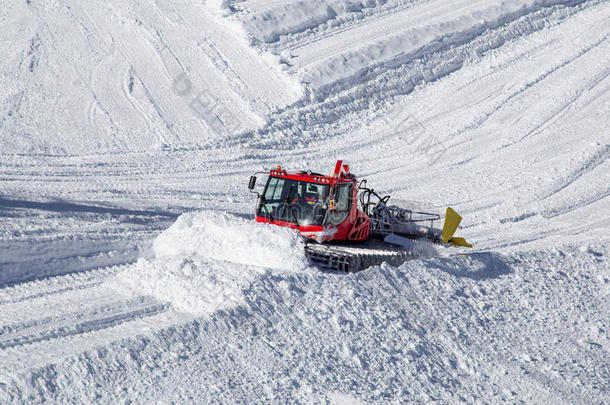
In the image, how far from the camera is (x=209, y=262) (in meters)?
8.80

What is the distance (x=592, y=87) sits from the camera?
21.6m

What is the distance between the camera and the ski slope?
23.5 feet

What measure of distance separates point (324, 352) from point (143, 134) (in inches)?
460

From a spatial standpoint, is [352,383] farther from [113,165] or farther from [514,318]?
[113,165]

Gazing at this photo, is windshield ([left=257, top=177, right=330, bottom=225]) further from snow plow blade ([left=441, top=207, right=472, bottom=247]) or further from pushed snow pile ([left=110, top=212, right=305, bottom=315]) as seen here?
snow plow blade ([left=441, top=207, right=472, bottom=247])

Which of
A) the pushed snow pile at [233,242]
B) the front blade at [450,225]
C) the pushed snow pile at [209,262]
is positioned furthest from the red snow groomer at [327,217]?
the front blade at [450,225]

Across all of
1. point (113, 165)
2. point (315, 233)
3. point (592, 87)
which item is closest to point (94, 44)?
point (113, 165)

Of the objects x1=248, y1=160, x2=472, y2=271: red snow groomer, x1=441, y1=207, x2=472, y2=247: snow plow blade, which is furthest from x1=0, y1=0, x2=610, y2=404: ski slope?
x1=441, y1=207, x2=472, y2=247: snow plow blade

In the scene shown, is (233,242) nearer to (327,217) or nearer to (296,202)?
(296,202)

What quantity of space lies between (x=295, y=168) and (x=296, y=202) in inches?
282

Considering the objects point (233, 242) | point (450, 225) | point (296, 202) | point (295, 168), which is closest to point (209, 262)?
point (233, 242)

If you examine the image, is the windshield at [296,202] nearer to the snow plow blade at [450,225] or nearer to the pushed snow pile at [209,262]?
the pushed snow pile at [209,262]

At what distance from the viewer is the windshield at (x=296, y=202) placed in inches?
415

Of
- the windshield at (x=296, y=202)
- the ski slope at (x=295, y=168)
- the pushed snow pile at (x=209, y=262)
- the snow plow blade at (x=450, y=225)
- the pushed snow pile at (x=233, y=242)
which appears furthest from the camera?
the snow plow blade at (x=450, y=225)
